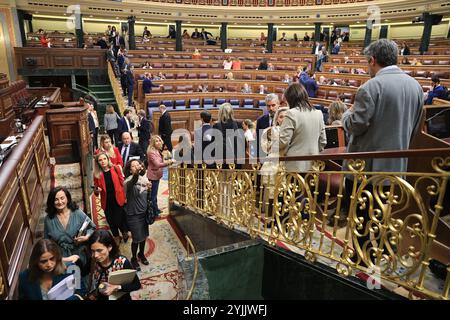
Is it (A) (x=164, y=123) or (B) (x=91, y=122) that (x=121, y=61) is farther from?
(A) (x=164, y=123)

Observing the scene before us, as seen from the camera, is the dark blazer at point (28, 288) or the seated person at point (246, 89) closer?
the dark blazer at point (28, 288)

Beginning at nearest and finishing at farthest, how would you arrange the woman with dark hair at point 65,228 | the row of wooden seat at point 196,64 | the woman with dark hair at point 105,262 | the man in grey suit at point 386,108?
the man in grey suit at point 386,108 < the woman with dark hair at point 105,262 < the woman with dark hair at point 65,228 < the row of wooden seat at point 196,64

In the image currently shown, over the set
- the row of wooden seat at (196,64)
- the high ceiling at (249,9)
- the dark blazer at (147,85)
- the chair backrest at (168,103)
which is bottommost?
the chair backrest at (168,103)

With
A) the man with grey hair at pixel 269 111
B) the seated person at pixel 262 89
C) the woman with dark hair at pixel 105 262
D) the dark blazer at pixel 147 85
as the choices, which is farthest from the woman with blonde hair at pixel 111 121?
the seated person at pixel 262 89

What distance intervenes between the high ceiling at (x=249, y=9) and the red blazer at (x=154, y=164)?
12.3 meters

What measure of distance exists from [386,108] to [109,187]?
2.83 metres

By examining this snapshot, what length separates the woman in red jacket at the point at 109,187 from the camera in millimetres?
3449

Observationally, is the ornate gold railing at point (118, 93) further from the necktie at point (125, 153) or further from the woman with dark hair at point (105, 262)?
the woman with dark hair at point (105, 262)

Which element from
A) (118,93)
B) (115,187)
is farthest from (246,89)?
(115,187)

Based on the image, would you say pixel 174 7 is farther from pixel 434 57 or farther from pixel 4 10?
pixel 434 57

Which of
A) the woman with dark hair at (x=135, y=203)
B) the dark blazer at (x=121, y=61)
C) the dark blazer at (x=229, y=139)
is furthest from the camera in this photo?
the dark blazer at (x=121, y=61)

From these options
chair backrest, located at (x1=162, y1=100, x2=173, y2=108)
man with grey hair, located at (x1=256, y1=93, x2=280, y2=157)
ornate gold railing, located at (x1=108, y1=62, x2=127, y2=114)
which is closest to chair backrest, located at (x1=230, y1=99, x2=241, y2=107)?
chair backrest, located at (x1=162, y1=100, x2=173, y2=108)

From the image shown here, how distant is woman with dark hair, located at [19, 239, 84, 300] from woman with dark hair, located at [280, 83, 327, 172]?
5.45 feet

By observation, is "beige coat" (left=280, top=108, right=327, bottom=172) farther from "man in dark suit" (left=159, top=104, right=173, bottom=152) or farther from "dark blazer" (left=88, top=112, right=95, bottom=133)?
"dark blazer" (left=88, top=112, right=95, bottom=133)
